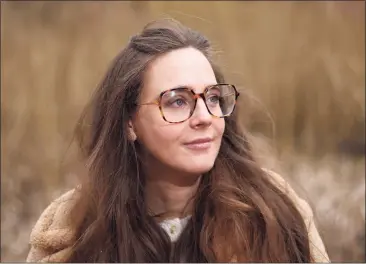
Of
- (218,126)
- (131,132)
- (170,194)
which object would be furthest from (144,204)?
(218,126)

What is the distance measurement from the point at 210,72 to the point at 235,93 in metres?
0.08

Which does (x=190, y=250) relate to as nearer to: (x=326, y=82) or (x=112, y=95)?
(x=112, y=95)

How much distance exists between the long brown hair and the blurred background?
3.18 feet

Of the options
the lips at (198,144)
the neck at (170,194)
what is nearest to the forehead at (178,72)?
the lips at (198,144)

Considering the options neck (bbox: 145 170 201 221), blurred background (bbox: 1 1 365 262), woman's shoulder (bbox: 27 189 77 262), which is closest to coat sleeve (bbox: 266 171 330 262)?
neck (bbox: 145 170 201 221)

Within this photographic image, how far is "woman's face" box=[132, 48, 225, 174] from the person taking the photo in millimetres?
1195

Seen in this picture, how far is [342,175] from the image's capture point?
251 centimetres

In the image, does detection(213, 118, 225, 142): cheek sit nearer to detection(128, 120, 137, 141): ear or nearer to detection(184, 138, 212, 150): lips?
detection(184, 138, 212, 150): lips

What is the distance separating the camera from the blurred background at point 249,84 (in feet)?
7.68

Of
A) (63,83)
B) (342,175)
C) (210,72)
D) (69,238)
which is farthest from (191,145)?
(342,175)

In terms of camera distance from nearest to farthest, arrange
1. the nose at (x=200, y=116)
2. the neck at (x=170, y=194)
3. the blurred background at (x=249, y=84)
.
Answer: the nose at (x=200, y=116) → the neck at (x=170, y=194) → the blurred background at (x=249, y=84)

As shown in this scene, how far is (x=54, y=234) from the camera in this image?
1374 mm

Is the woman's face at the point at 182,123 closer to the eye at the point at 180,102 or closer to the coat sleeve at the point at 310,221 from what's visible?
the eye at the point at 180,102

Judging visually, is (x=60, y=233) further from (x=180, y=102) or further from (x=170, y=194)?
(x=180, y=102)
